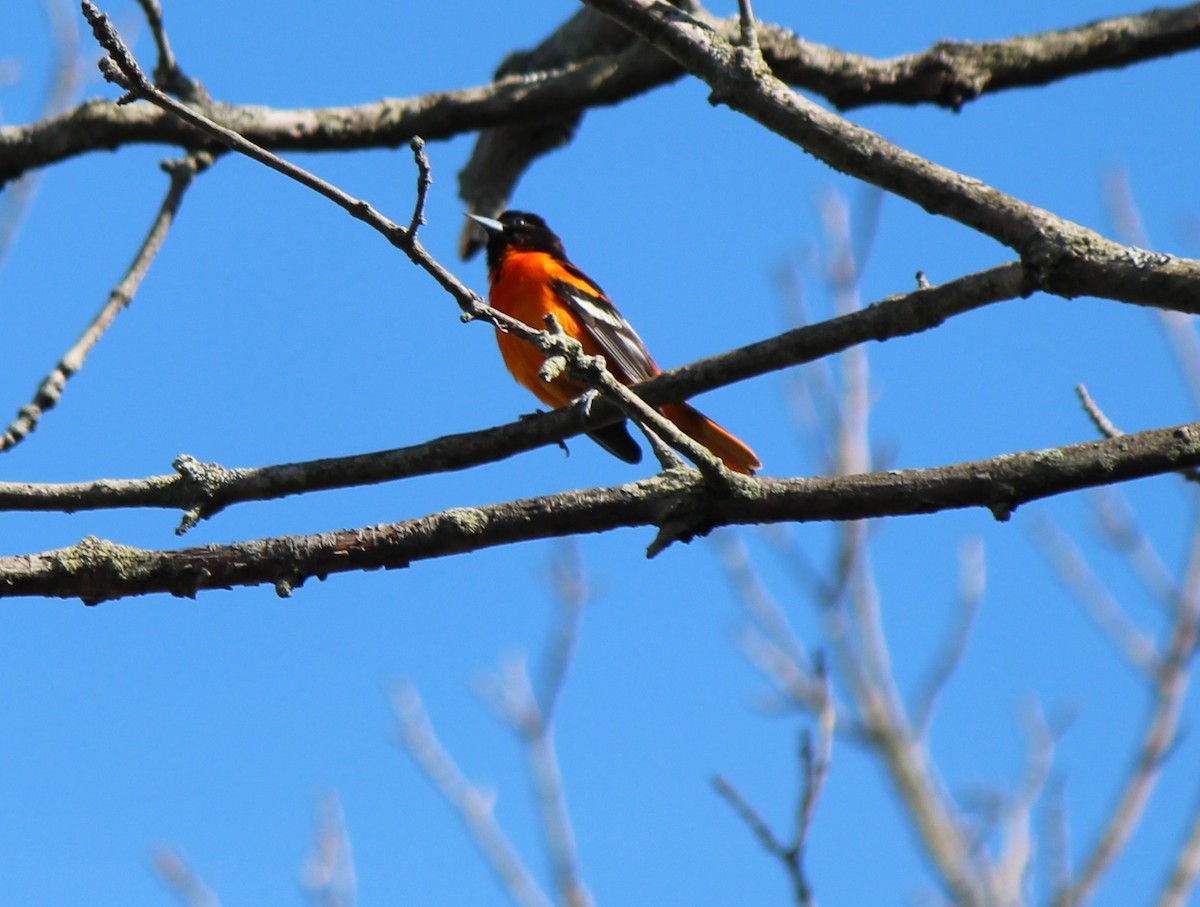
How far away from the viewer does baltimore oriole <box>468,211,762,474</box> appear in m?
→ 6.02

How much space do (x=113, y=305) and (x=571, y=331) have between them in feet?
9.43

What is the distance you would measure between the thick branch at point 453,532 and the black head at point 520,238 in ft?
15.0

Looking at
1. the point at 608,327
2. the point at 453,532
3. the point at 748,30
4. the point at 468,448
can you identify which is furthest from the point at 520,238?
the point at 453,532

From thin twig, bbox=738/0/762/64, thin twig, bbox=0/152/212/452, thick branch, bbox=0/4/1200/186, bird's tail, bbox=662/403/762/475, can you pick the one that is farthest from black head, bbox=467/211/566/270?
thin twig, bbox=738/0/762/64

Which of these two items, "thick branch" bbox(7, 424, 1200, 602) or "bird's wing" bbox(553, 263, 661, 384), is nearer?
"thick branch" bbox(7, 424, 1200, 602)

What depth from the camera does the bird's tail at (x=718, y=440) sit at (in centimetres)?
595

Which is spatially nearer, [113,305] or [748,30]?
[748,30]

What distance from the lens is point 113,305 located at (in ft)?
12.4

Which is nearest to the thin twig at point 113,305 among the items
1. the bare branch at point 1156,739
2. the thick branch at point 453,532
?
Result: the thick branch at point 453,532

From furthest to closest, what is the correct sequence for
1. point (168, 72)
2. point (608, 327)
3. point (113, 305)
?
point (608, 327), point (168, 72), point (113, 305)

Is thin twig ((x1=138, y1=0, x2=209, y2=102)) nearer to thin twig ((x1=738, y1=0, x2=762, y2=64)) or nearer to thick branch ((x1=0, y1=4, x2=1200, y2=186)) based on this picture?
thick branch ((x1=0, y1=4, x2=1200, y2=186))

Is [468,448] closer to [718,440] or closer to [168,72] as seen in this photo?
[168,72]

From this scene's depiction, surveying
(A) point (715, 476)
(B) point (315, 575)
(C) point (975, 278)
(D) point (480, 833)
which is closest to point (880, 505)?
(A) point (715, 476)

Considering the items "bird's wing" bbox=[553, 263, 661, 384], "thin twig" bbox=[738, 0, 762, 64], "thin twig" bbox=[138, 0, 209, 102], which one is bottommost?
"thin twig" bbox=[738, 0, 762, 64]
